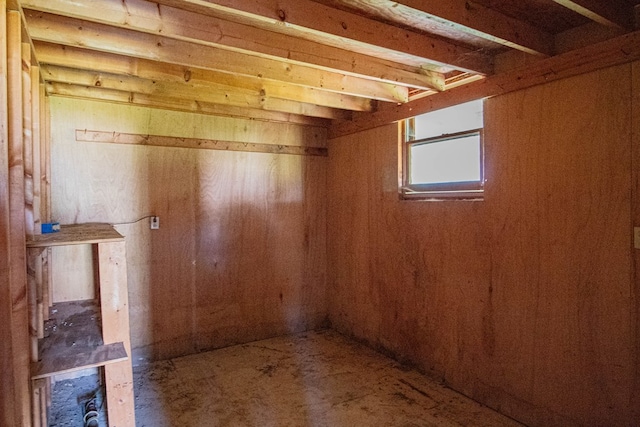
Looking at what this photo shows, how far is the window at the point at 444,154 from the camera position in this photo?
2.66m

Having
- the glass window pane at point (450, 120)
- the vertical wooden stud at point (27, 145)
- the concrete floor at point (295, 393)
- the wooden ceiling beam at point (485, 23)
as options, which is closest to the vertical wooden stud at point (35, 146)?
the vertical wooden stud at point (27, 145)

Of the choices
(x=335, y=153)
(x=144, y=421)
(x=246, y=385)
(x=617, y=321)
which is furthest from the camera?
(x=335, y=153)

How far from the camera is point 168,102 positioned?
3.22 meters

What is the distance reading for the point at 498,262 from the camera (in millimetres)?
2465

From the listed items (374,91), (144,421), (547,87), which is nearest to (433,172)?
(374,91)

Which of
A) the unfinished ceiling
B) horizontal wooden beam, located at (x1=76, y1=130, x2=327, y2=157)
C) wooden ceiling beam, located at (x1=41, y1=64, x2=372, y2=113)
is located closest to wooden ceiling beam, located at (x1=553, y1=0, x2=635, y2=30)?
the unfinished ceiling

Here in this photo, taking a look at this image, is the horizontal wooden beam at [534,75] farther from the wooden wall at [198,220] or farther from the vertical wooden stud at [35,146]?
the vertical wooden stud at [35,146]

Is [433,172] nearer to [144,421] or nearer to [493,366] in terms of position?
[493,366]

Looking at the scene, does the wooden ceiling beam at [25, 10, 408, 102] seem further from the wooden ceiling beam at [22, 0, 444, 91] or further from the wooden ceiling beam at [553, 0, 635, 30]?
the wooden ceiling beam at [553, 0, 635, 30]

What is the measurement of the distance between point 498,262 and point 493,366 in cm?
70

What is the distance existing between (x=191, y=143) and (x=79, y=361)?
2.23m

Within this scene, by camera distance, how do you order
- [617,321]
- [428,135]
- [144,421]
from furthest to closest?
[428,135] → [144,421] → [617,321]

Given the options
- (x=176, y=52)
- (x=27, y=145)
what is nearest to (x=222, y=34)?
(x=176, y=52)

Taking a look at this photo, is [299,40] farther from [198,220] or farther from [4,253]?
[198,220]
